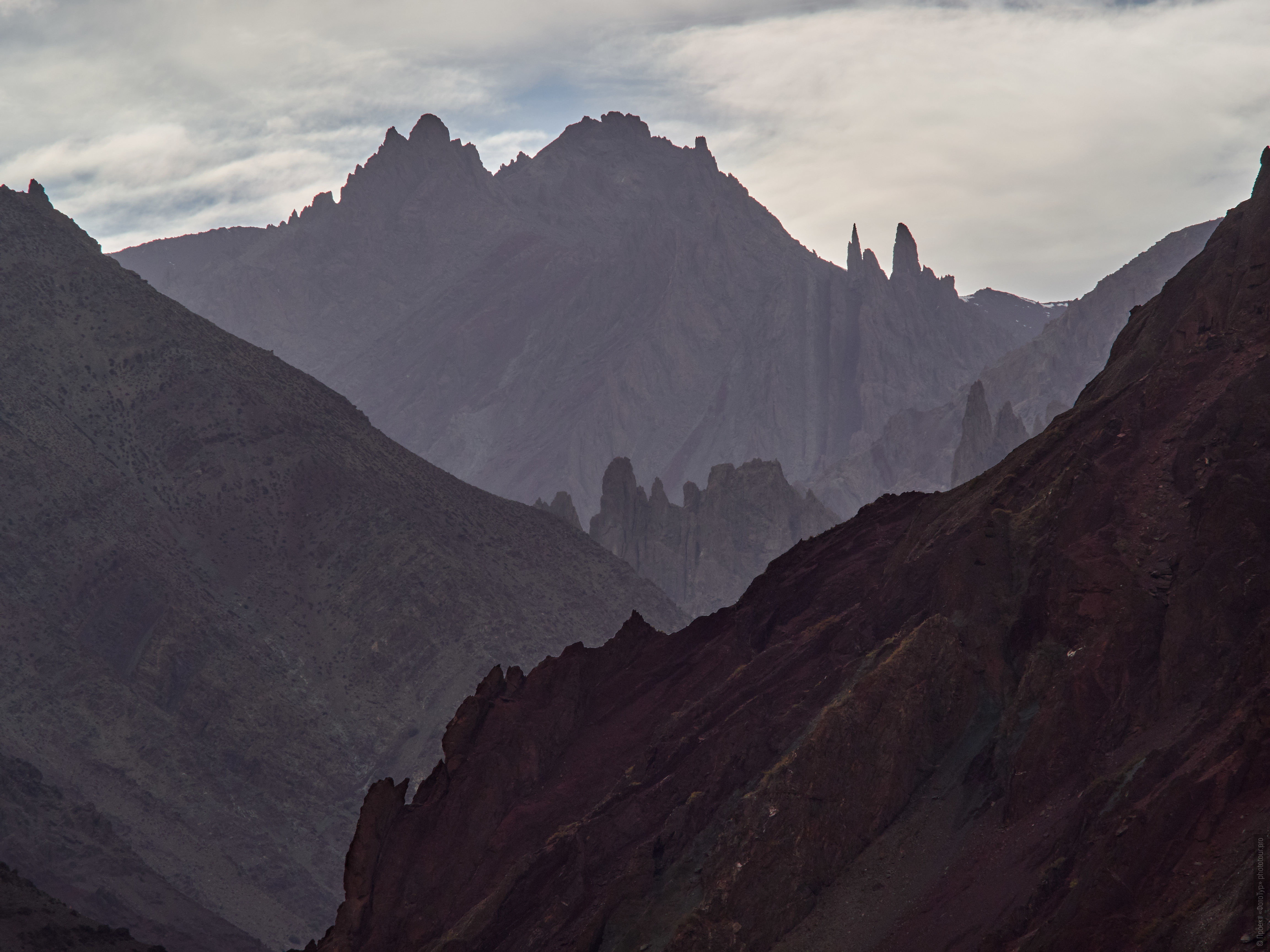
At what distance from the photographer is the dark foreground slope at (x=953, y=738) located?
40344mm

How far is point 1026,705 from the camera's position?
49.1 metres

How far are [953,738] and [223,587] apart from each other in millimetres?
118388

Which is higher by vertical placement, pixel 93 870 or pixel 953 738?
pixel 953 738

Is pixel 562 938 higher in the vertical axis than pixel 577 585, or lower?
lower

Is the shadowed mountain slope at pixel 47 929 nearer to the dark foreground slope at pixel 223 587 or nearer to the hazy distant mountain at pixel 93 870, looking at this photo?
the hazy distant mountain at pixel 93 870

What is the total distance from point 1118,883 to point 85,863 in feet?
309

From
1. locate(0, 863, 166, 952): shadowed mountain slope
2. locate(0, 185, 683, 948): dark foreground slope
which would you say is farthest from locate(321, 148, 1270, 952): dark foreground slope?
locate(0, 185, 683, 948): dark foreground slope

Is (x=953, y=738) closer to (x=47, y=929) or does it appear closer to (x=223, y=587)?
(x=47, y=929)

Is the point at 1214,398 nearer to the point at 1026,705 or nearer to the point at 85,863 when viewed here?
the point at 1026,705

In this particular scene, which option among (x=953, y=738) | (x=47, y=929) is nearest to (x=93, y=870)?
(x=47, y=929)

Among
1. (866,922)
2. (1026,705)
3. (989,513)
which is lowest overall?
(866,922)

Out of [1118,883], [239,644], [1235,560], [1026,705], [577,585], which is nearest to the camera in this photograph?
[1118,883]

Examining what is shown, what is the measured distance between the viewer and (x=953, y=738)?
5131 cm

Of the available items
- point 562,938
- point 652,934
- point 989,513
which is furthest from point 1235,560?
point 562,938
